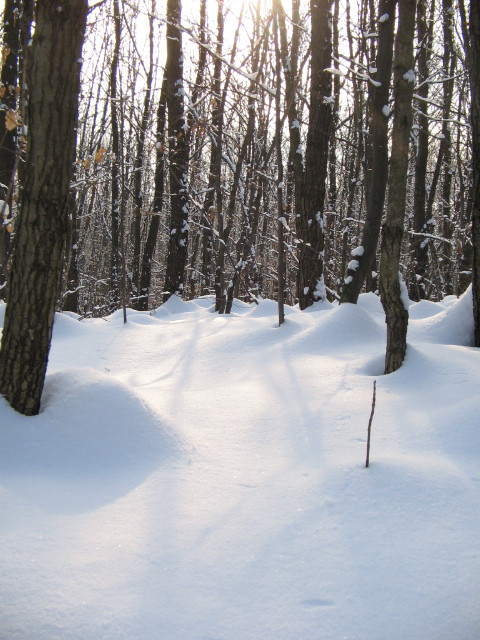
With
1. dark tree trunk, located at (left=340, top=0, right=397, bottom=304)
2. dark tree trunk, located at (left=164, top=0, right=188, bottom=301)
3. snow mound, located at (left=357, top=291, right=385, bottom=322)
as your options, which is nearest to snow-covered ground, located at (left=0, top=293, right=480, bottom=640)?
dark tree trunk, located at (left=340, top=0, right=397, bottom=304)

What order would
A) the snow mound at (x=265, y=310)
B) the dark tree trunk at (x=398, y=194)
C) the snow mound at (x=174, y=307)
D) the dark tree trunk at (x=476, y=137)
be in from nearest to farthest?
the dark tree trunk at (x=398, y=194), the dark tree trunk at (x=476, y=137), the snow mound at (x=265, y=310), the snow mound at (x=174, y=307)

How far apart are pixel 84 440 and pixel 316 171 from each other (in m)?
5.16

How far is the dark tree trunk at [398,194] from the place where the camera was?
3.55m

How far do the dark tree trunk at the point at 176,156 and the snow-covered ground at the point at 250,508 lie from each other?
6.30 m

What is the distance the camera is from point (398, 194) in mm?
3646

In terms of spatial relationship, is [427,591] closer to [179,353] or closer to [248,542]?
[248,542]

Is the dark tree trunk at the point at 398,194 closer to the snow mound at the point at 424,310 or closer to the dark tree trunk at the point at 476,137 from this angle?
the dark tree trunk at the point at 476,137

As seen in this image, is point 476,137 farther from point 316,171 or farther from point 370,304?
point 316,171

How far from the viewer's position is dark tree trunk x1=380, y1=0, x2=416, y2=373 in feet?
11.6

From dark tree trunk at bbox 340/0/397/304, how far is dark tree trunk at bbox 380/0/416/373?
5.62 feet

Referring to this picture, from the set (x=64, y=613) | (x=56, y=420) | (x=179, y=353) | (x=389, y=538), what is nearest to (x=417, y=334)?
(x=179, y=353)

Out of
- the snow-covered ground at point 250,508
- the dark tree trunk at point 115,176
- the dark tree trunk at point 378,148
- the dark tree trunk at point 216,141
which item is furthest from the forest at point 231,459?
the dark tree trunk at point 115,176

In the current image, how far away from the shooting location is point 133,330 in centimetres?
629

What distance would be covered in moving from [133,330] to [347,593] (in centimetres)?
507
